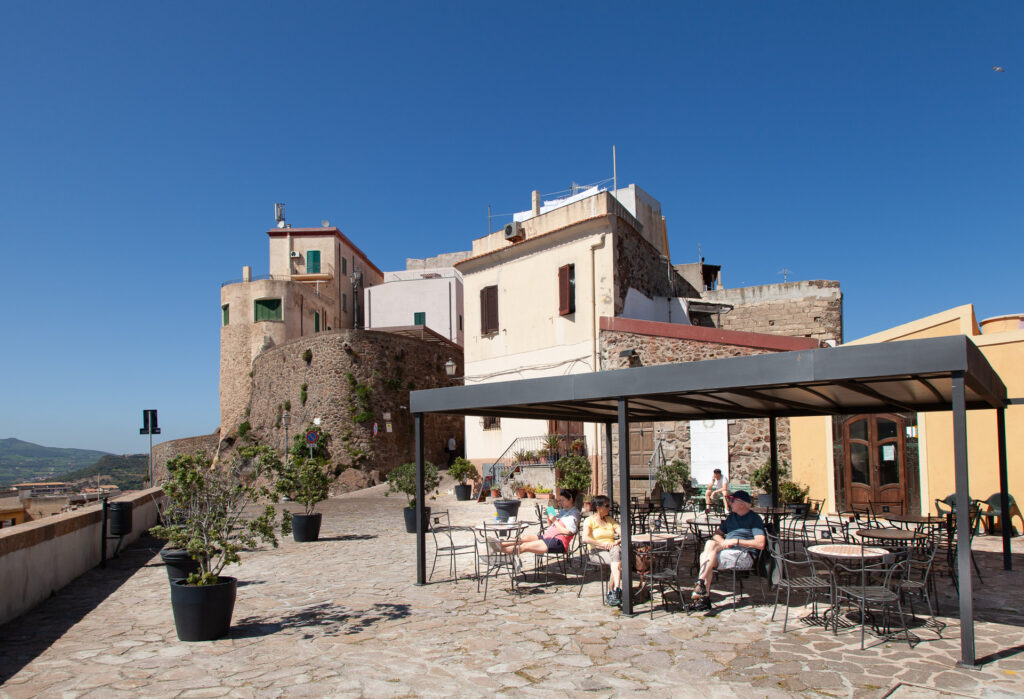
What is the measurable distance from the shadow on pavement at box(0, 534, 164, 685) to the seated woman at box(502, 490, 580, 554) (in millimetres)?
4518

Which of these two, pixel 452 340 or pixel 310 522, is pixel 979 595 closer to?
pixel 310 522

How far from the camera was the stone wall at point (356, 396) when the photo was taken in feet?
94.0

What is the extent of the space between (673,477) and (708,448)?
1.24 metres

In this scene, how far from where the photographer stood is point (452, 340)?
38.0 m

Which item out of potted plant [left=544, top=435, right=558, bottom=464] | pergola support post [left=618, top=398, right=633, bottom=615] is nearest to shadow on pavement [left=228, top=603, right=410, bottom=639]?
pergola support post [left=618, top=398, right=633, bottom=615]

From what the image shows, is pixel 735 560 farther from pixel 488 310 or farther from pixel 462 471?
pixel 488 310

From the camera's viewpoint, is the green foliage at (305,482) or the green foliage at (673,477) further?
the green foliage at (673,477)

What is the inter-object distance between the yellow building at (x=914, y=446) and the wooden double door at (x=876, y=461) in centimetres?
2

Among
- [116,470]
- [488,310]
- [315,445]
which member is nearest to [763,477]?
[488,310]

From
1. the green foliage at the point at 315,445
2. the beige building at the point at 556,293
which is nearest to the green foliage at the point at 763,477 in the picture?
the beige building at the point at 556,293

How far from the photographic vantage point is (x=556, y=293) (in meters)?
19.4

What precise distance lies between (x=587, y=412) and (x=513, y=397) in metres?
2.76

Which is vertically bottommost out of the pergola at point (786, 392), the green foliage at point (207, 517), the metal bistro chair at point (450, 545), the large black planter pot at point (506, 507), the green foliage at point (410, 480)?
the metal bistro chair at point (450, 545)

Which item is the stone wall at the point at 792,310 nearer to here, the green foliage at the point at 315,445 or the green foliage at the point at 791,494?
the green foliage at the point at 791,494
